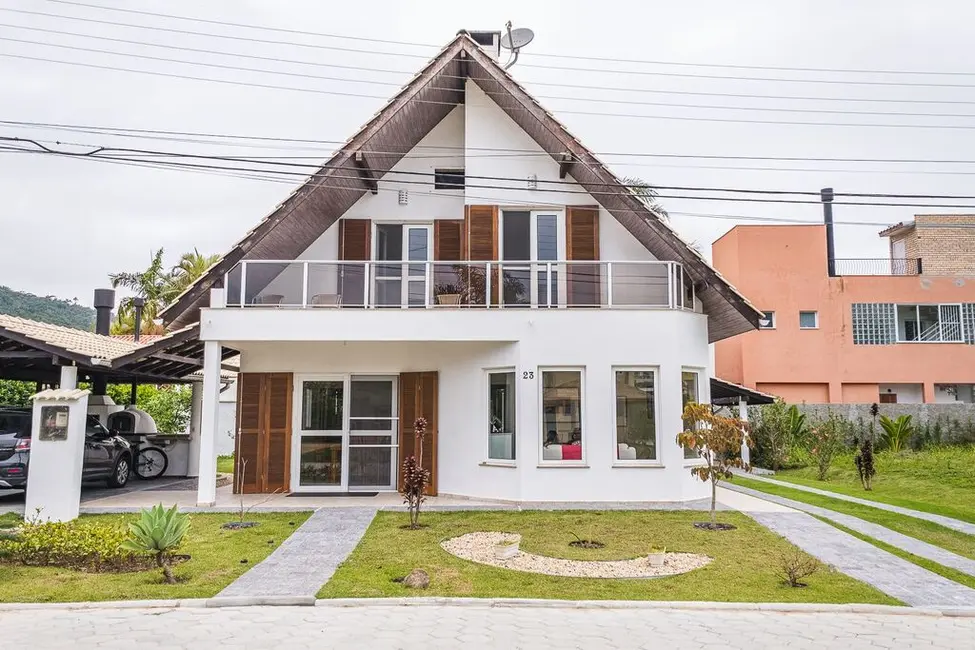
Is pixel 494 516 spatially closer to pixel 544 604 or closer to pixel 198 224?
pixel 544 604

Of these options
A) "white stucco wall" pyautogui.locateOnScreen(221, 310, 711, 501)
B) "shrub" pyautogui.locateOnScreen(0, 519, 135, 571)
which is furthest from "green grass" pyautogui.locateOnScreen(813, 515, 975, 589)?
"shrub" pyautogui.locateOnScreen(0, 519, 135, 571)

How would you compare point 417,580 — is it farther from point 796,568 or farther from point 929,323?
point 929,323

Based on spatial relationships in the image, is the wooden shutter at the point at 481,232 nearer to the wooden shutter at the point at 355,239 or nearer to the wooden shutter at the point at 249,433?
the wooden shutter at the point at 355,239

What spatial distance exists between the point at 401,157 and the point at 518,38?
12.3ft

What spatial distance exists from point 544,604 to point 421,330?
6.91m

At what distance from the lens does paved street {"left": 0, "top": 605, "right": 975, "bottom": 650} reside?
6.31m

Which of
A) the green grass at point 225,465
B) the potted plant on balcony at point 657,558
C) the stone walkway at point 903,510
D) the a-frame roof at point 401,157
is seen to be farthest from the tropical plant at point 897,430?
the green grass at point 225,465

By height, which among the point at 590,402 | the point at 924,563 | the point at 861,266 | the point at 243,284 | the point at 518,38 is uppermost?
the point at 518,38

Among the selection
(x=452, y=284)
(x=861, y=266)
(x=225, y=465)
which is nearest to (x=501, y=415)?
(x=452, y=284)

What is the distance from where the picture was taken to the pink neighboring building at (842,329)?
97.8 ft

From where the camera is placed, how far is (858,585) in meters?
8.28

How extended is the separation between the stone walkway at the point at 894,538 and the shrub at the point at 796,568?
1940 millimetres

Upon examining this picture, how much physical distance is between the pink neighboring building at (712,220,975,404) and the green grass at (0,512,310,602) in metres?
23.8

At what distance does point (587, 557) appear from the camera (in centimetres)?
942
